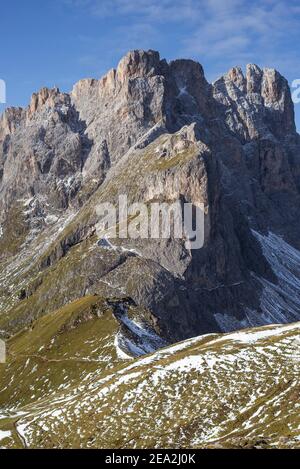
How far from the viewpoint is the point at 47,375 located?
14450cm

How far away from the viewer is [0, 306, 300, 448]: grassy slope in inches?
2859

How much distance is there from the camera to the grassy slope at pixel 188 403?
238 ft

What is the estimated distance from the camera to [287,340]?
92.4 meters

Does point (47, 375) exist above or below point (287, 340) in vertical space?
below

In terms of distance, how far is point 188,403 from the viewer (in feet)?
265
